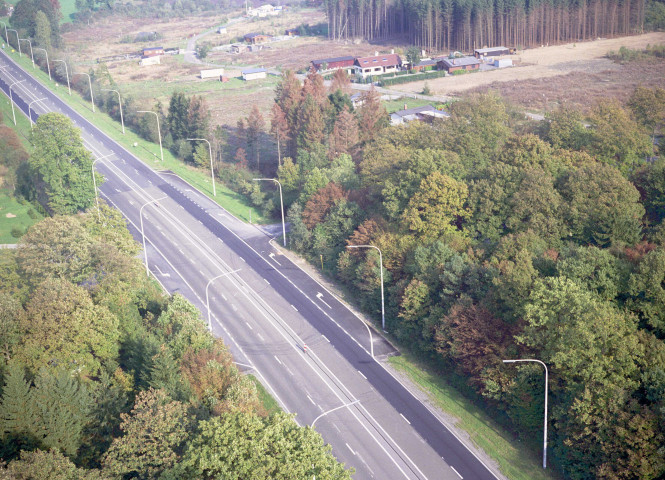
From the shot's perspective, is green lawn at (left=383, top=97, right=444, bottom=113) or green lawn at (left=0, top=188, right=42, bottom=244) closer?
green lawn at (left=0, top=188, right=42, bottom=244)

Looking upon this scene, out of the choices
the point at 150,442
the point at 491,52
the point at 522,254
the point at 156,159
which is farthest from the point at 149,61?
the point at 150,442

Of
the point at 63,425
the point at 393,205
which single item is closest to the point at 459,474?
the point at 63,425

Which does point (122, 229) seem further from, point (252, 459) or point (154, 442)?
point (252, 459)

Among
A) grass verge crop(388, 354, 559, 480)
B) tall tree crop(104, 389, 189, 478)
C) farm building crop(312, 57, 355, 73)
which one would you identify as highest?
farm building crop(312, 57, 355, 73)

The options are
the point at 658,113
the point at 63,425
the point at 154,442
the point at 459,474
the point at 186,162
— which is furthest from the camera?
the point at 186,162

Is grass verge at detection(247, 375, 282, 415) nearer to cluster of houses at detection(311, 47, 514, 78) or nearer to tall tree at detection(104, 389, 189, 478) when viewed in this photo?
tall tree at detection(104, 389, 189, 478)

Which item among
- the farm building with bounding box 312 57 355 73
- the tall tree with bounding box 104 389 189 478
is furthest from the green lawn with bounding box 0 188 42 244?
the farm building with bounding box 312 57 355 73
